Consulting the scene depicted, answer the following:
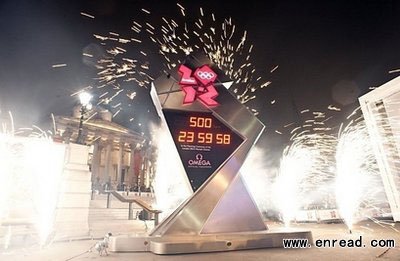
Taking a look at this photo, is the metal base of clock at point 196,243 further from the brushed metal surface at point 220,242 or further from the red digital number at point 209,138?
the red digital number at point 209,138

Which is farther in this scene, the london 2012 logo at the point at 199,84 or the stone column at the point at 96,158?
the stone column at the point at 96,158

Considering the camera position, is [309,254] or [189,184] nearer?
[309,254]

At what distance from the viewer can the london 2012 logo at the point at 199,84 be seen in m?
10.2

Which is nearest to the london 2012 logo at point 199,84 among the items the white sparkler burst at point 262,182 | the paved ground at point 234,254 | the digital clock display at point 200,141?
the digital clock display at point 200,141

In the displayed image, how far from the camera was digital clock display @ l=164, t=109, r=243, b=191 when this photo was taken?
31.0 ft

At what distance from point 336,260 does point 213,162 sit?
442cm

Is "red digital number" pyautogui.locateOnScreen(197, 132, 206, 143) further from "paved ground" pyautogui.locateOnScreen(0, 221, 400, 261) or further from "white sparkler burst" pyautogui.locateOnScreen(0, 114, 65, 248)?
"white sparkler burst" pyautogui.locateOnScreen(0, 114, 65, 248)

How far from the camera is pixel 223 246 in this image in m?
8.45

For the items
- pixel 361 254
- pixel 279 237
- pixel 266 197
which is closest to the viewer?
pixel 361 254

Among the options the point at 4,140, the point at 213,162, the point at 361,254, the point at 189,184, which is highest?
the point at 4,140

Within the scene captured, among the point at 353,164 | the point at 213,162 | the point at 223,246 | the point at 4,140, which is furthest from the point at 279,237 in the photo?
the point at 4,140

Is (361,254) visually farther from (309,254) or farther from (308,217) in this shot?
(308,217)

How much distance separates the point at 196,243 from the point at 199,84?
534 cm

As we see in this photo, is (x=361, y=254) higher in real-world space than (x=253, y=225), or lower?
lower
